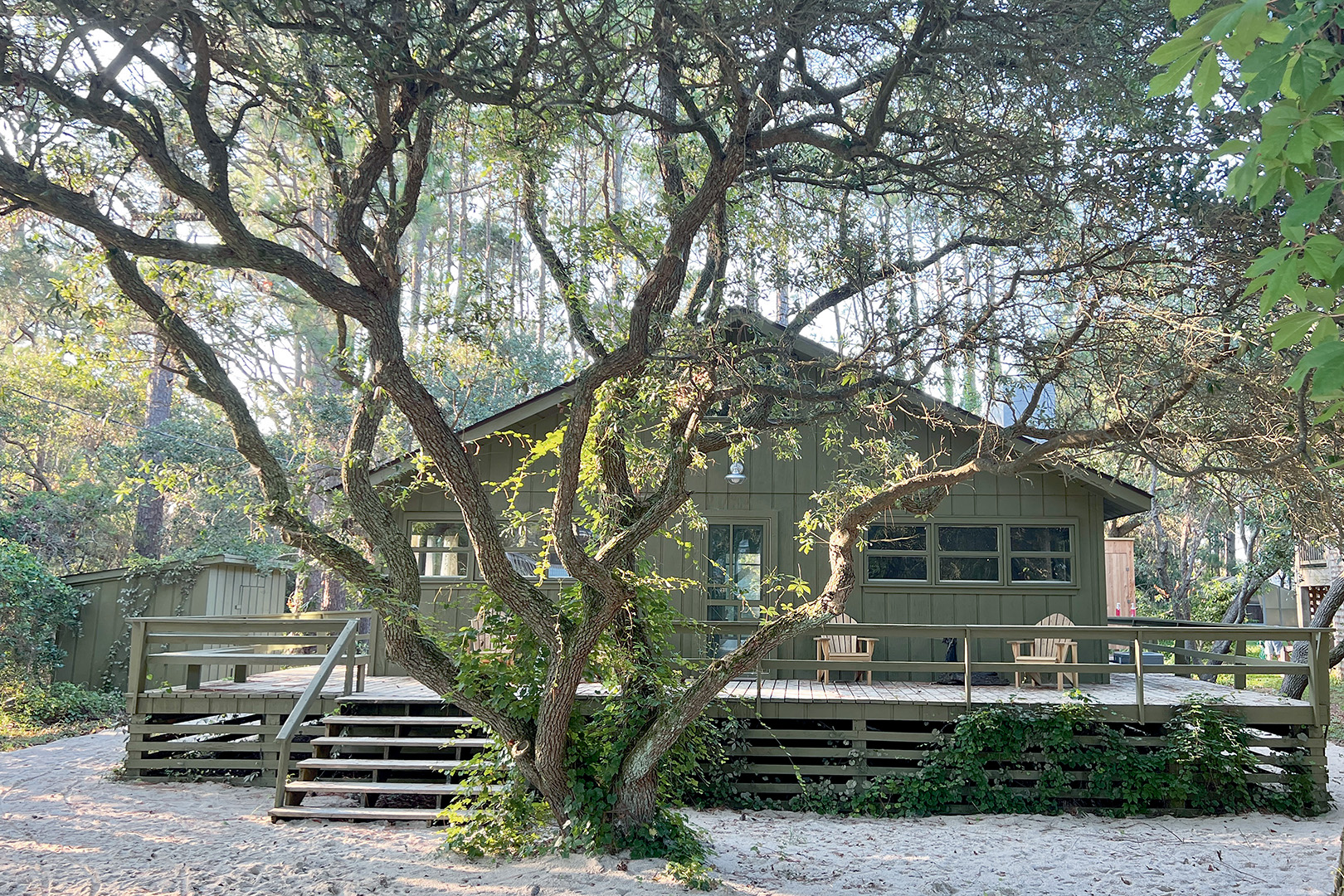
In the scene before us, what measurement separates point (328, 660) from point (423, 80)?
546 centimetres

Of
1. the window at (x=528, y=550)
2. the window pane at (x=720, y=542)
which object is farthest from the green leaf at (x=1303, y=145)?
the window pane at (x=720, y=542)

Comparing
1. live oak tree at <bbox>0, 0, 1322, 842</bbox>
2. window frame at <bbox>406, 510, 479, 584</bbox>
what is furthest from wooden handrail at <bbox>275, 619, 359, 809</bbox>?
live oak tree at <bbox>0, 0, 1322, 842</bbox>

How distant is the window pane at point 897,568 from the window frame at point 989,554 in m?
0.05

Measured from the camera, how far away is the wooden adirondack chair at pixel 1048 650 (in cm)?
1016

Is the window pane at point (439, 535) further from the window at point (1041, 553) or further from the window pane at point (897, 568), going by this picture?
the window at point (1041, 553)

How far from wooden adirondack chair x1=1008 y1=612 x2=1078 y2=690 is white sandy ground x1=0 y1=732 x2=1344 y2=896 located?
7.27ft

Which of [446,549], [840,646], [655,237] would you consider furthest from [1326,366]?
[446,549]

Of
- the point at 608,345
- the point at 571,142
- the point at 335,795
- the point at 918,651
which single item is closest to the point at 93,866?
the point at 335,795

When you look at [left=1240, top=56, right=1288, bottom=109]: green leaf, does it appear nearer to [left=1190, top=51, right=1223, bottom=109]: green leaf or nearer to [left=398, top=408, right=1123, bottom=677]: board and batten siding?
[left=1190, top=51, right=1223, bottom=109]: green leaf

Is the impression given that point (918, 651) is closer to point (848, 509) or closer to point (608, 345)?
point (848, 509)

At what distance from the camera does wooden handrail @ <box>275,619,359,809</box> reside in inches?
313

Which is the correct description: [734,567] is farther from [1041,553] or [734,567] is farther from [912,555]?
[1041,553]

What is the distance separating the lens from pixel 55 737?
11.2 metres

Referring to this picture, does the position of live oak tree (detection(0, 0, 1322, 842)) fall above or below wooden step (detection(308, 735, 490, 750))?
above
